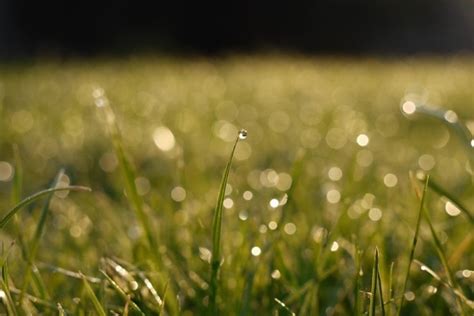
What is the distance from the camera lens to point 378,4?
15.5 meters

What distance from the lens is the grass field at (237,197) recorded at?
1139mm

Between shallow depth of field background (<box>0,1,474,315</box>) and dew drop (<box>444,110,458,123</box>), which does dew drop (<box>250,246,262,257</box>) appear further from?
A: dew drop (<box>444,110,458,123</box>)

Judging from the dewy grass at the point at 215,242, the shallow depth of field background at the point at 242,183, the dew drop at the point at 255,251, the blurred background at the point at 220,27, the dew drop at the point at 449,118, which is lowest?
the blurred background at the point at 220,27

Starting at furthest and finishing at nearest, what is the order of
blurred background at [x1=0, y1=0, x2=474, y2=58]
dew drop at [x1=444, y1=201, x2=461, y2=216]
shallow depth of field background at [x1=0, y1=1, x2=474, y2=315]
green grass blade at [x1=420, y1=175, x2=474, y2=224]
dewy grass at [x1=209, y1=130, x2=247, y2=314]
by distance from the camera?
blurred background at [x1=0, y1=0, x2=474, y2=58], dew drop at [x1=444, y1=201, x2=461, y2=216], shallow depth of field background at [x1=0, y1=1, x2=474, y2=315], green grass blade at [x1=420, y1=175, x2=474, y2=224], dewy grass at [x1=209, y1=130, x2=247, y2=314]

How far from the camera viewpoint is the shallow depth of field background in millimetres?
1196

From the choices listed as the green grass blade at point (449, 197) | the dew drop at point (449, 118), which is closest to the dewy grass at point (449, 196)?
the green grass blade at point (449, 197)

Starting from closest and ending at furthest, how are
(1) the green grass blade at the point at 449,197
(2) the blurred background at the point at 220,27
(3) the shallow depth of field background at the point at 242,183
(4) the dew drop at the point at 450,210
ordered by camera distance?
1. (1) the green grass blade at the point at 449,197
2. (3) the shallow depth of field background at the point at 242,183
3. (4) the dew drop at the point at 450,210
4. (2) the blurred background at the point at 220,27

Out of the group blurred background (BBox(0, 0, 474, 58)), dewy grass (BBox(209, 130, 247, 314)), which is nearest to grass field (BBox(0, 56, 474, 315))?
dewy grass (BBox(209, 130, 247, 314))

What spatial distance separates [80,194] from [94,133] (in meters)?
1.04

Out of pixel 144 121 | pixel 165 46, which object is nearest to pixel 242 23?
pixel 165 46

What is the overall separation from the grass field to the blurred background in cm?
826

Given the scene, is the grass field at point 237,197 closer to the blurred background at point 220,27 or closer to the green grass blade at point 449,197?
the green grass blade at point 449,197

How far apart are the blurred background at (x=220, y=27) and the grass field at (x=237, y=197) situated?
826cm

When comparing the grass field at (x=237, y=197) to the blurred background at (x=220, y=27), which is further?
the blurred background at (x=220, y=27)
